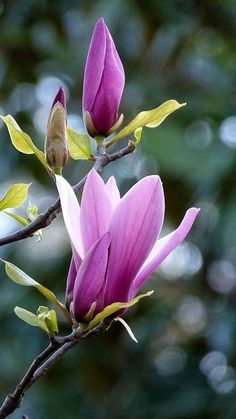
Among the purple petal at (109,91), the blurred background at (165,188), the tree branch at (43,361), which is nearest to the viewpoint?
the tree branch at (43,361)

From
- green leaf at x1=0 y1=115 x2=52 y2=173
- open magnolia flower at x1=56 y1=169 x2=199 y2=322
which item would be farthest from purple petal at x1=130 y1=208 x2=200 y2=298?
green leaf at x1=0 y1=115 x2=52 y2=173

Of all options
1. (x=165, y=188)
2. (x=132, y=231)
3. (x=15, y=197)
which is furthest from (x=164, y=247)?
(x=165, y=188)

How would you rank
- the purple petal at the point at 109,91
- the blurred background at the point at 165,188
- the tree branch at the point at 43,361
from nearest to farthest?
the tree branch at the point at 43,361, the purple petal at the point at 109,91, the blurred background at the point at 165,188

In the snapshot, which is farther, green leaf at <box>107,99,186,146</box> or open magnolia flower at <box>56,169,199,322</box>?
green leaf at <box>107,99,186,146</box>

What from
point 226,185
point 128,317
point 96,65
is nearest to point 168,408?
point 128,317

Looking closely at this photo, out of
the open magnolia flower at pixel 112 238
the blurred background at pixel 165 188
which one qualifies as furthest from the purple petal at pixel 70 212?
the blurred background at pixel 165 188

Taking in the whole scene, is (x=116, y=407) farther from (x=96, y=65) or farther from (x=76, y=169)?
(x=96, y=65)

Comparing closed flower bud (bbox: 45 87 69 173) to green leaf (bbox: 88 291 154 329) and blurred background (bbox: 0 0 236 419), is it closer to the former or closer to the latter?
green leaf (bbox: 88 291 154 329)

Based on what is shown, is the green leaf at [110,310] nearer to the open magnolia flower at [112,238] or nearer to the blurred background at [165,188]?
the open magnolia flower at [112,238]
